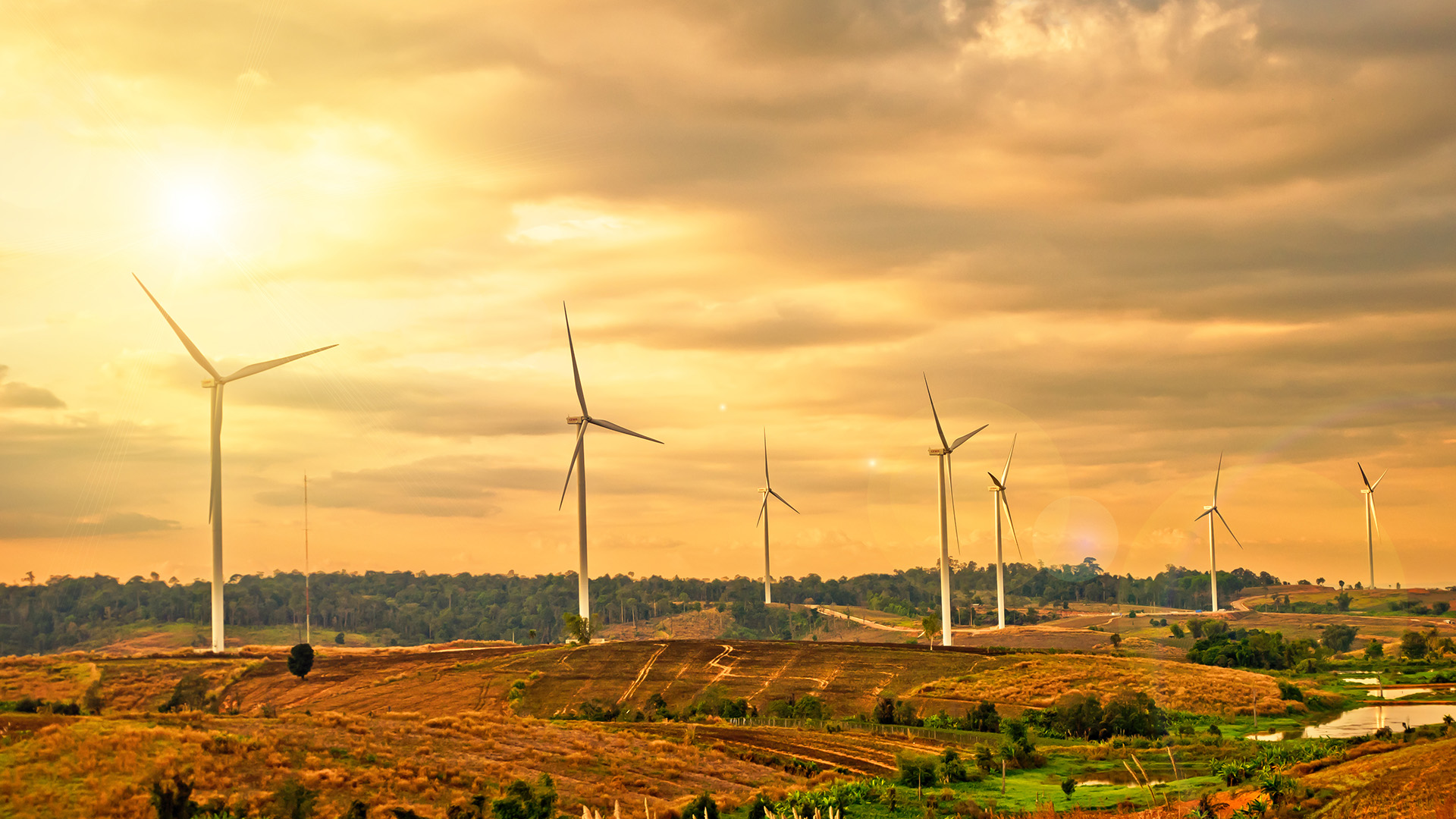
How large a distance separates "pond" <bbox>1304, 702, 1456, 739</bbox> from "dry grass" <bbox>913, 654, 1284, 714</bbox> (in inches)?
360

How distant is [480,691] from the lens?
13838cm

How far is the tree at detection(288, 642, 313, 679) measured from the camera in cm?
14588

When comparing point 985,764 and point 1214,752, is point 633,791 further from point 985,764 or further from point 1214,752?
point 1214,752

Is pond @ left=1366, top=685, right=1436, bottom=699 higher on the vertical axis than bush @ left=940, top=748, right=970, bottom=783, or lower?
lower

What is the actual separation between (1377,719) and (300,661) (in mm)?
129751

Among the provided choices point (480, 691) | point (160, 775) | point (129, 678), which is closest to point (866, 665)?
point (480, 691)

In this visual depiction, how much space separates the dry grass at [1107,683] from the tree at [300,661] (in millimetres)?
82282

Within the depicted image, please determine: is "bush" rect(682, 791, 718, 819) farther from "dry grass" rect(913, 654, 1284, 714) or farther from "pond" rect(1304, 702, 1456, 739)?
"dry grass" rect(913, 654, 1284, 714)

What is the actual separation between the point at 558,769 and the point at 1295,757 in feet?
158

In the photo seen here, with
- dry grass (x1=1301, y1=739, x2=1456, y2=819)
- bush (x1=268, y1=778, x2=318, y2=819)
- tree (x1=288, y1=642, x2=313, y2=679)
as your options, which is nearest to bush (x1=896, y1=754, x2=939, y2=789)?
dry grass (x1=1301, y1=739, x2=1456, y2=819)

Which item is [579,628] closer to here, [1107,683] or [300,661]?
[300,661]

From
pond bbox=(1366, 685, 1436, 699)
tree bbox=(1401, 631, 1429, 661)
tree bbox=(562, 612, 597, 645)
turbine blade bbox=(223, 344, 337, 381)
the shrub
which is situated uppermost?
turbine blade bbox=(223, 344, 337, 381)

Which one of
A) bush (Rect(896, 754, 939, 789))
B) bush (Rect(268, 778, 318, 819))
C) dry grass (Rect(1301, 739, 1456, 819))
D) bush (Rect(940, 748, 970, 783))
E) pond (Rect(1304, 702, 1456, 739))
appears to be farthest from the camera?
pond (Rect(1304, 702, 1456, 739))

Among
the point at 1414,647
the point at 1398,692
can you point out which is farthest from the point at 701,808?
the point at 1414,647
